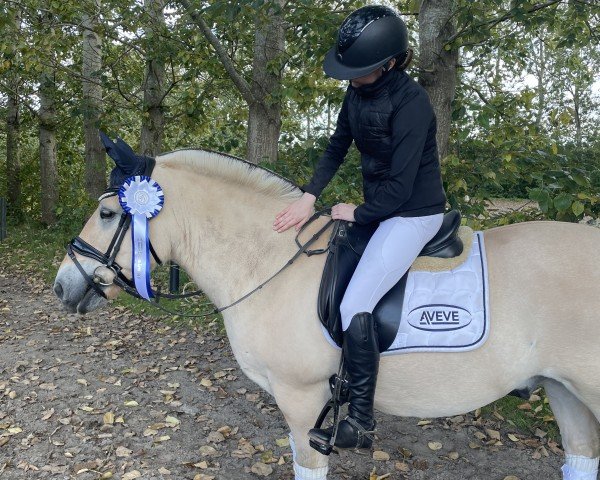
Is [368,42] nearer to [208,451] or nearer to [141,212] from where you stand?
[141,212]

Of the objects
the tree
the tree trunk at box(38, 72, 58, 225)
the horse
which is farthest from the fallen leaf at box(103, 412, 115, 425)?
the tree trunk at box(38, 72, 58, 225)

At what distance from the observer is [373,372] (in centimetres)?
264

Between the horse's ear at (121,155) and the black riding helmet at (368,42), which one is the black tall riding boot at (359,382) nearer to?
the black riding helmet at (368,42)

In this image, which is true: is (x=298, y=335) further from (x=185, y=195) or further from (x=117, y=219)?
(x=117, y=219)

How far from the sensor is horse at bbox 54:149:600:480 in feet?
8.60

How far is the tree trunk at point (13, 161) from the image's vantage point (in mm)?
15961

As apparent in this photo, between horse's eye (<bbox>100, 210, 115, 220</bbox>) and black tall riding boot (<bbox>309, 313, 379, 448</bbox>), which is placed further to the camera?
horse's eye (<bbox>100, 210, 115, 220</bbox>)

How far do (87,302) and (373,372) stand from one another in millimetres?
1719

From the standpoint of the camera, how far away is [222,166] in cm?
299

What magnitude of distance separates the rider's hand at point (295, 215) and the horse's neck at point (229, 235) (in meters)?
0.06

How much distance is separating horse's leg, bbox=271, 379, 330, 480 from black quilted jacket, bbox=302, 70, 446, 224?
1035mm

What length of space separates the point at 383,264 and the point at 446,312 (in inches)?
17.3

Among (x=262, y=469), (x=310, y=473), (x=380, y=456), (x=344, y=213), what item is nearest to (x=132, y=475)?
(x=262, y=469)

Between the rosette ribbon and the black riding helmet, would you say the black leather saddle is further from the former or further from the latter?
the rosette ribbon
